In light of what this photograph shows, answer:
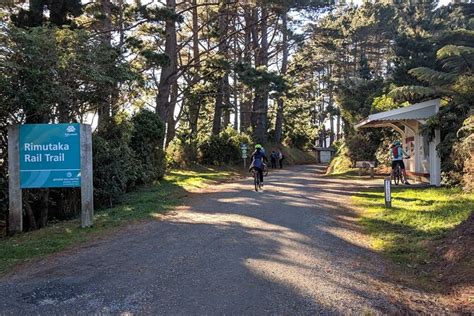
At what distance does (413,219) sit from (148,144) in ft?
42.6

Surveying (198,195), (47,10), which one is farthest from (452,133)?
(47,10)

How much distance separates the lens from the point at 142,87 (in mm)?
17359

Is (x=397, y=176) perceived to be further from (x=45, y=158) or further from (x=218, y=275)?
(x=218, y=275)

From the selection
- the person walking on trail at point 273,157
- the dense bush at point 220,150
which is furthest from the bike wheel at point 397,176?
the person walking on trail at point 273,157

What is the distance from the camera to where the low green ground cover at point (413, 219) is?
26.3 ft

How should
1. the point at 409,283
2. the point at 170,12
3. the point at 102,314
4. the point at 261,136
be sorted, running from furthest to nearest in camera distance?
the point at 261,136 < the point at 170,12 < the point at 409,283 < the point at 102,314

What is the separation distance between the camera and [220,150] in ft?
116

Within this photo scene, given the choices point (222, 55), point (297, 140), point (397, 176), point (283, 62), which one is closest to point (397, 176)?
point (397, 176)

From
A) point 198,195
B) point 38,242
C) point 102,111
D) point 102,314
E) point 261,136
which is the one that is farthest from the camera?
point 261,136

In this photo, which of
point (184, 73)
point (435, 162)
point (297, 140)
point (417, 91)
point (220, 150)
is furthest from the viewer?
point (297, 140)

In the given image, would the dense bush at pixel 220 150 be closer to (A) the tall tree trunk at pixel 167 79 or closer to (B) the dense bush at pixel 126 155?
(A) the tall tree trunk at pixel 167 79

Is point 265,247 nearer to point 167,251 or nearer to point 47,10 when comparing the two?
point 167,251

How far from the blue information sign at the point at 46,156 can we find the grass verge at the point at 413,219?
654 centimetres

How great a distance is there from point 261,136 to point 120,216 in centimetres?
3108
